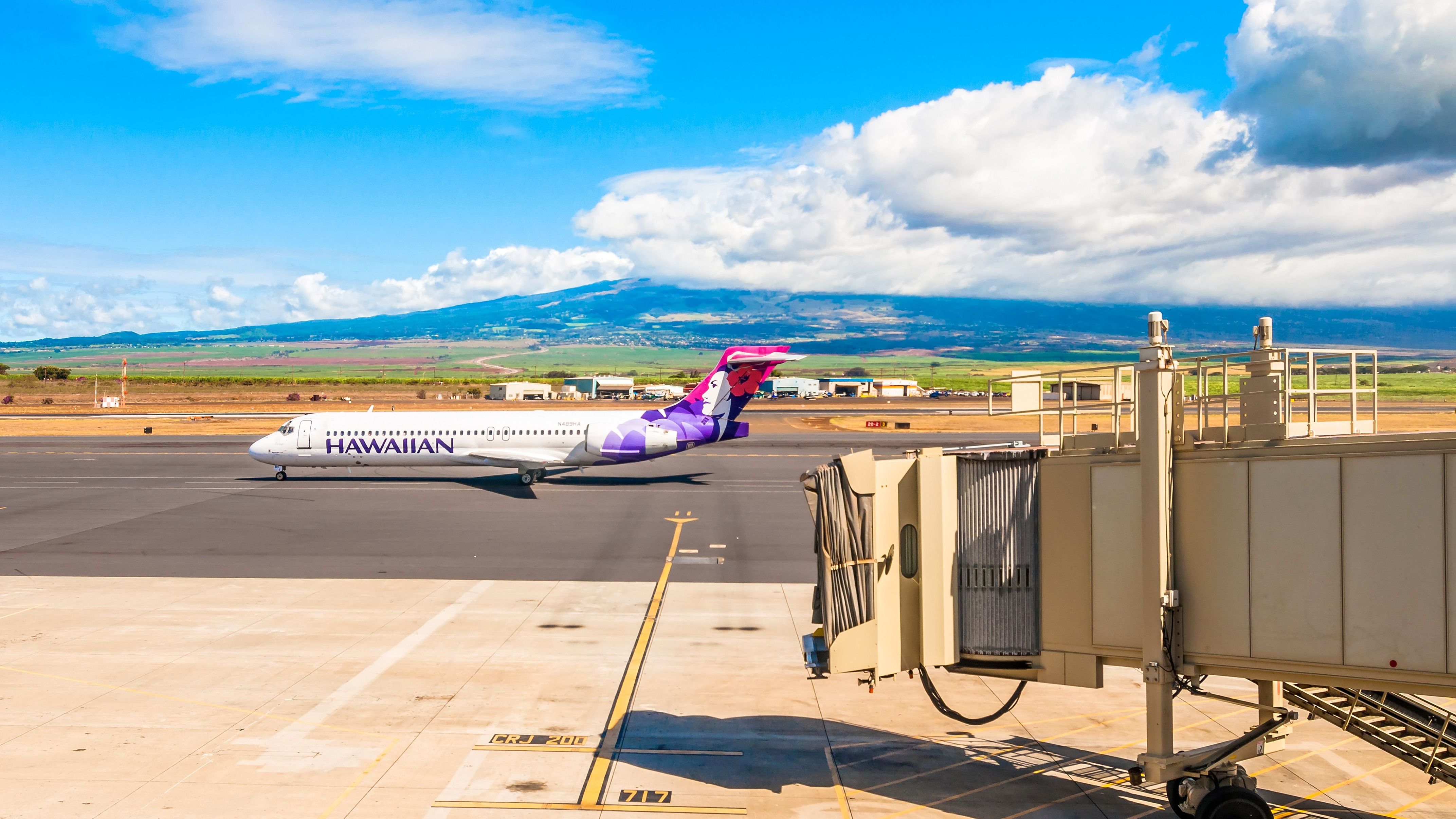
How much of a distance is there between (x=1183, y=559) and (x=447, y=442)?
4268cm

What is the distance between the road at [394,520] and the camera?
28266mm

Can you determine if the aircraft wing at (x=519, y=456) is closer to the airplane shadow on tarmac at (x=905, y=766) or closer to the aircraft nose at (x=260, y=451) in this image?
the aircraft nose at (x=260, y=451)

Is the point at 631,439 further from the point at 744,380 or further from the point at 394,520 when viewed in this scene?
the point at 394,520

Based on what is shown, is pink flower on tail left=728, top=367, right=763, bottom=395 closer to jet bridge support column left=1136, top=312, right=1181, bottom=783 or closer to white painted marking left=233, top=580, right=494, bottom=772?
white painted marking left=233, top=580, right=494, bottom=772

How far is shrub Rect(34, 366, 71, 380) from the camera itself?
171 m

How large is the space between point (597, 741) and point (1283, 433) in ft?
35.2

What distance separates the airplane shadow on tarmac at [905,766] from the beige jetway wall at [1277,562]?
223 cm

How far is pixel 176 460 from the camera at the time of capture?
60.1 m

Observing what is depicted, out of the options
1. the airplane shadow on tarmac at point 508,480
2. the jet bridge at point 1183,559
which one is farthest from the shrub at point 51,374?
the jet bridge at point 1183,559

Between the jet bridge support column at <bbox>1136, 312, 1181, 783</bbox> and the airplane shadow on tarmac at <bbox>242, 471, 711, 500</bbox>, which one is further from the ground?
the jet bridge support column at <bbox>1136, 312, 1181, 783</bbox>

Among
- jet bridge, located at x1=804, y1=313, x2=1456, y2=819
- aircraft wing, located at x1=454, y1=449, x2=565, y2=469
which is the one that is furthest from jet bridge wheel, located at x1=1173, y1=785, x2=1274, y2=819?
aircraft wing, located at x1=454, y1=449, x2=565, y2=469

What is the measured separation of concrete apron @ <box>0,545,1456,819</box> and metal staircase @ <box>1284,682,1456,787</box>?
5.00 feet

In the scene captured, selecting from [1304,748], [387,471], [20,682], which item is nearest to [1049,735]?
[1304,748]

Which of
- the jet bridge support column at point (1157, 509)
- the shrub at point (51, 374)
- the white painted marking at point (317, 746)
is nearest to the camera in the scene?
the jet bridge support column at point (1157, 509)
